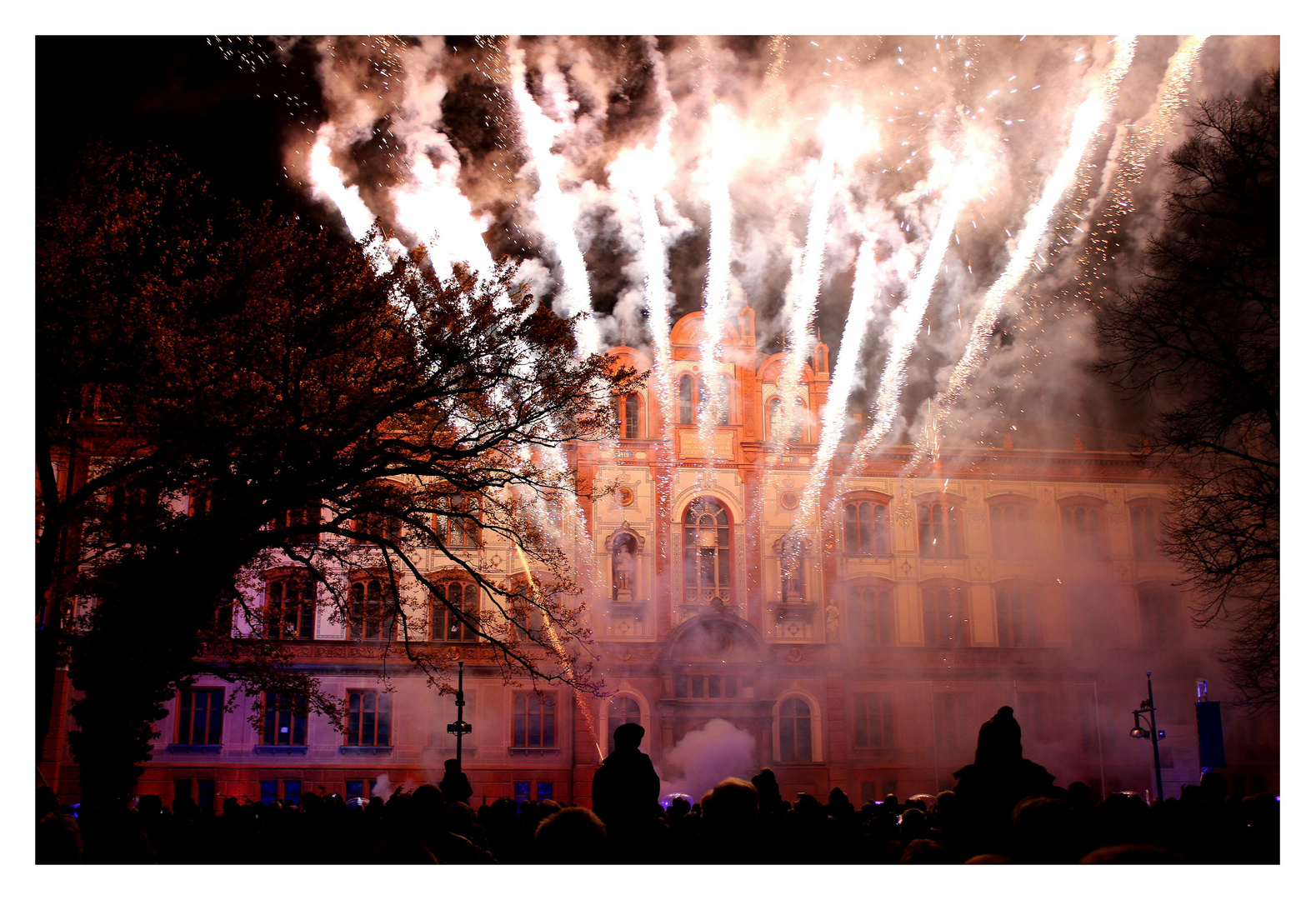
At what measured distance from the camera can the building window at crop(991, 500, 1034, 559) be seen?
3128 centimetres

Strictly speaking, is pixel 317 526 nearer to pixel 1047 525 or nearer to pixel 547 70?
pixel 547 70

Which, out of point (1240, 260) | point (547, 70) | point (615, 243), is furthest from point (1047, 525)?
point (547, 70)

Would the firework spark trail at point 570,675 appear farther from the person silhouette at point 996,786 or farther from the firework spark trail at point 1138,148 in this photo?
the person silhouette at point 996,786

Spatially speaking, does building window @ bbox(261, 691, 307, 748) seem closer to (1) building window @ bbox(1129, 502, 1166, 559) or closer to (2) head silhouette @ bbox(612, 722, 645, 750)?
(2) head silhouette @ bbox(612, 722, 645, 750)

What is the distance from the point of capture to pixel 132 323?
12406 mm

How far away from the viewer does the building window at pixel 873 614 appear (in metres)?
30.6

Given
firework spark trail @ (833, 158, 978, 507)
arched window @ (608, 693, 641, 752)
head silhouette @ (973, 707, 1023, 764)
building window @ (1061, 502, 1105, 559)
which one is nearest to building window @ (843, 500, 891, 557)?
firework spark trail @ (833, 158, 978, 507)

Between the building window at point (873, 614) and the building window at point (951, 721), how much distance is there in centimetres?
235

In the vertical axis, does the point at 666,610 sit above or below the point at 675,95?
below

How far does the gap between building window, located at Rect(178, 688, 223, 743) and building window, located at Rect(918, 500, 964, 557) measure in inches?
871

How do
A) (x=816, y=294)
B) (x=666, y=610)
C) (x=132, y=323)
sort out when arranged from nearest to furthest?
1. (x=132, y=323)
2. (x=816, y=294)
3. (x=666, y=610)

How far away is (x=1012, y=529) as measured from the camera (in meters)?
31.4

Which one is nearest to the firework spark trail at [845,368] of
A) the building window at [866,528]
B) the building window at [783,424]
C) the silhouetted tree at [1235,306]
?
the building window at [783,424]
